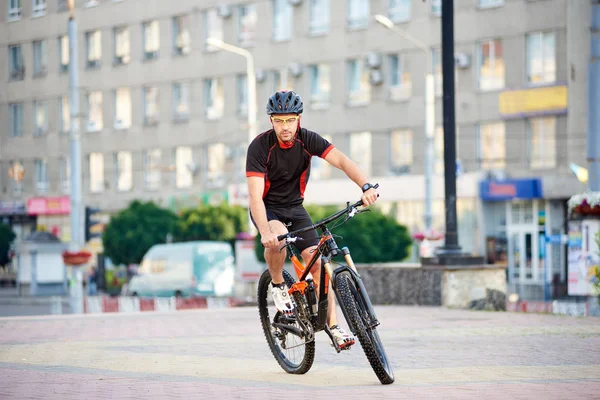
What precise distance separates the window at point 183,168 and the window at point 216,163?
1106 mm

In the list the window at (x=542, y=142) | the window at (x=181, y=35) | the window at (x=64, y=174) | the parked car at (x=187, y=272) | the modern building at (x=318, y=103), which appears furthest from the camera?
the window at (x=64, y=174)

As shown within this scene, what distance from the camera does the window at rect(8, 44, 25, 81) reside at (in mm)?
65625

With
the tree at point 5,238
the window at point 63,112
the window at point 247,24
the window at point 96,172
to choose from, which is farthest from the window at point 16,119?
the window at point 247,24

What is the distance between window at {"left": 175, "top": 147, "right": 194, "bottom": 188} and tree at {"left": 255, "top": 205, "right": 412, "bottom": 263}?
1646 cm

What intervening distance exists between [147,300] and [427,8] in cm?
1735

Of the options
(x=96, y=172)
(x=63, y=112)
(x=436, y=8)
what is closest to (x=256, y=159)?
(x=436, y=8)

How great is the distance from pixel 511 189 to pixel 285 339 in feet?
117

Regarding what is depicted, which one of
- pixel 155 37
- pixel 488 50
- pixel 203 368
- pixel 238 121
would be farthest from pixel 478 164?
pixel 203 368

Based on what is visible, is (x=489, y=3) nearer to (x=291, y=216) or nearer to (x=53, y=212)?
(x=53, y=212)

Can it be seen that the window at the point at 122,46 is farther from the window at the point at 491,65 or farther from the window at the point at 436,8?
the window at the point at 491,65

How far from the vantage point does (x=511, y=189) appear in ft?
147

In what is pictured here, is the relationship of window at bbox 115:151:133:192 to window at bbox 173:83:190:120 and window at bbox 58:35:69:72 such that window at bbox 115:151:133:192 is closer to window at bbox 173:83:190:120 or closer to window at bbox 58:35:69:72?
window at bbox 173:83:190:120

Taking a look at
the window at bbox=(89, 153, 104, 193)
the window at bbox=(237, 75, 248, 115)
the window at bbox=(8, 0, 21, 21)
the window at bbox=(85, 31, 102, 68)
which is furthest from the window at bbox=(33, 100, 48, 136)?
the window at bbox=(237, 75, 248, 115)

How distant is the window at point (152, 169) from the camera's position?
58438 mm
